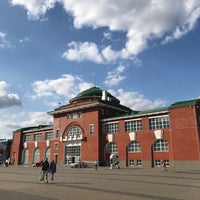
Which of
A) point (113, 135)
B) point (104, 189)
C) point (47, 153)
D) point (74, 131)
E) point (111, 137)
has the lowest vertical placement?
point (104, 189)

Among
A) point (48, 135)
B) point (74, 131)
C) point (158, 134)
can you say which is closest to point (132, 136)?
point (158, 134)

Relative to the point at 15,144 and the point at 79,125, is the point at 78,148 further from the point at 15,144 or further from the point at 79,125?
the point at 15,144

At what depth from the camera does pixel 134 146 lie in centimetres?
4316

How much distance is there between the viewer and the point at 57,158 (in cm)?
5394

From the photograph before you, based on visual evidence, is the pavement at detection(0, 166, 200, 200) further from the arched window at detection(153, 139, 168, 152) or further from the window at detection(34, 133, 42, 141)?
the window at detection(34, 133, 42, 141)

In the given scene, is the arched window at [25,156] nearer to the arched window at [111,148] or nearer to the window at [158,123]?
the arched window at [111,148]

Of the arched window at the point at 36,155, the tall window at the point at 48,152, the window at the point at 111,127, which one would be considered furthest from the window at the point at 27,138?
the window at the point at 111,127

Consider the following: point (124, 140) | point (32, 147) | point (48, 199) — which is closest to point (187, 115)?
point (124, 140)

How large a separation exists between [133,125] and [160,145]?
6.14 meters

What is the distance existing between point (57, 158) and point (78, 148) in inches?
248

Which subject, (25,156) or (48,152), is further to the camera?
(25,156)

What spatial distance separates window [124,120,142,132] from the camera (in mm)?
43031

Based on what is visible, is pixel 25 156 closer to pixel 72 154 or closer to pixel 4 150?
pixel 72 154

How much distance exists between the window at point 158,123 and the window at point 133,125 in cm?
215
